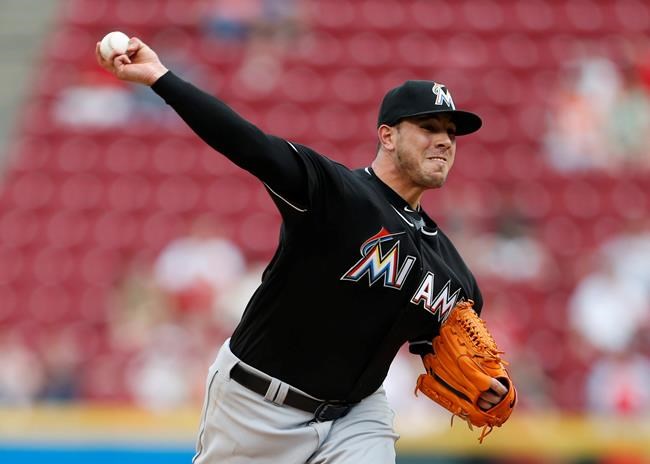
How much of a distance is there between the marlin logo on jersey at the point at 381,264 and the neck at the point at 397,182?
189mm

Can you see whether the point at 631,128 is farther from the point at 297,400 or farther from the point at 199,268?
the point at 297,400

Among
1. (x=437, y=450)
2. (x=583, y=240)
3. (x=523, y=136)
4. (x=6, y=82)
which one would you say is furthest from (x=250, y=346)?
(x=6, y=82)

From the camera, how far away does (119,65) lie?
3203 millimetres

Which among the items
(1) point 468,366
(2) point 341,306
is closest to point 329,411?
(2) point 341,306

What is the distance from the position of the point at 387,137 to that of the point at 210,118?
799mm

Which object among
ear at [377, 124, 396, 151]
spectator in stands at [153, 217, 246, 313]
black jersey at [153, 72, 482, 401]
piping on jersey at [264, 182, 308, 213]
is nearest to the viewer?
piping on jersey at [264, 182, 308, 213]

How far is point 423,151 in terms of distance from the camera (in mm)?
3682

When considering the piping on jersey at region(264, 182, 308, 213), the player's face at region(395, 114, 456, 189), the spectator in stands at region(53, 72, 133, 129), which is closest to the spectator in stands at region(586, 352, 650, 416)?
the player's face at region(395, 114, 456, 189)

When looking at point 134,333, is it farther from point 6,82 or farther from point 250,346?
point 250,346

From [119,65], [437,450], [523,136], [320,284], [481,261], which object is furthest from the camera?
[523,136]

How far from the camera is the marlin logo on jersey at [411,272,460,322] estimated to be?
145 inches

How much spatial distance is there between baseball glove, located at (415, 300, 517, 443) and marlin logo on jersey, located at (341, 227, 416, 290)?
361 mm

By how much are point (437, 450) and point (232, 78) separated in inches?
221

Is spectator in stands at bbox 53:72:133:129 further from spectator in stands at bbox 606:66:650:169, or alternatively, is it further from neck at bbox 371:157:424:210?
neck at bbox 371:157:424:210
